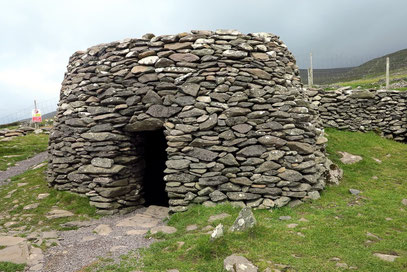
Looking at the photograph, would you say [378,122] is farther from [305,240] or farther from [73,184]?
[73,184]

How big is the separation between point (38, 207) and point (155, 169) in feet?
15.3

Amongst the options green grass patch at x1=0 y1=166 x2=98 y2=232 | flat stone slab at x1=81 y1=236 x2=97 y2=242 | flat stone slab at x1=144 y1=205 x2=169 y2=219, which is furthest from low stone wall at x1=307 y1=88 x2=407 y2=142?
flat stone slab at x1=81 y1=236 x2=97 y2=242

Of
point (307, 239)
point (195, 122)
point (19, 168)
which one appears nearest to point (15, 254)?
point (195, 122)

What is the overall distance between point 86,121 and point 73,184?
220 cm

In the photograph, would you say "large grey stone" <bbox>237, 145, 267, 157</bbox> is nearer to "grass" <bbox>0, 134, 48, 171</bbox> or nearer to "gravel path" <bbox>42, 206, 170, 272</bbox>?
"gravel path" <bbox>42, 206, 170, 272</bbox>

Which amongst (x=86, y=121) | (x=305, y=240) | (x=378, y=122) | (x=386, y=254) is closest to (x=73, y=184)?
(x=86, y=121)

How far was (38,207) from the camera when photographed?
838cm

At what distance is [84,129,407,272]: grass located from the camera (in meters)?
4.57

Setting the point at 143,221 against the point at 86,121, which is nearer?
the point at 143,221

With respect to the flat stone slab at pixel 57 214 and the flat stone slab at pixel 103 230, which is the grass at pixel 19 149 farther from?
the flat stone slab at pixel 103 230

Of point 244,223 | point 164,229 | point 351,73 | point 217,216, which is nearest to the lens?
point 244,223

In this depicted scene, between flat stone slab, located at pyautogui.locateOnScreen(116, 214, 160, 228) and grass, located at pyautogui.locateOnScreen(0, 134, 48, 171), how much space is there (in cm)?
1084

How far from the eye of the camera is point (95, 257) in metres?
5.42

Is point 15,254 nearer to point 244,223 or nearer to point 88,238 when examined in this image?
point 88,238
